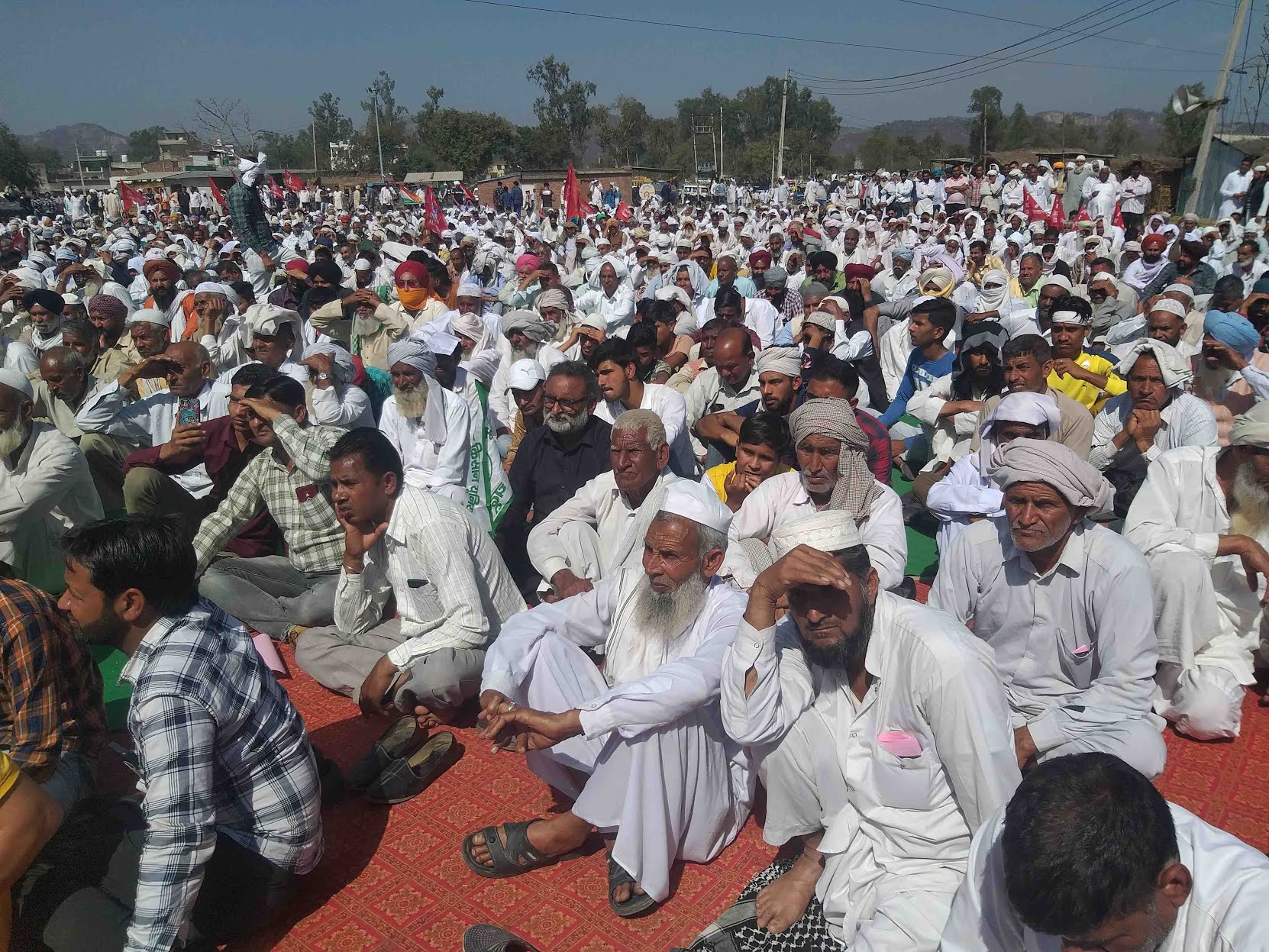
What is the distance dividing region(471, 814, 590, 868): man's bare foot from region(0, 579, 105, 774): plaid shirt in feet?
4.17

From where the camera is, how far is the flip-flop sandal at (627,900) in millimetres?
2670

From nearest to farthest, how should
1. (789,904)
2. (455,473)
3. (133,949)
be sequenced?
1. (133,949)
2. (789,904)
3. (455,473)

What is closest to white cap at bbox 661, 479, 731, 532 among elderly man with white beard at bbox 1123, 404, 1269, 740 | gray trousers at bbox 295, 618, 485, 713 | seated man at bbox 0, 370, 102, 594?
gray trousers at bbox 295, 618, 485, 713

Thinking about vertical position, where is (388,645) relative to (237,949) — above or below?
above

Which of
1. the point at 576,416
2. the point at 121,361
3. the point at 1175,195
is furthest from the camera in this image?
the point at 1175,195

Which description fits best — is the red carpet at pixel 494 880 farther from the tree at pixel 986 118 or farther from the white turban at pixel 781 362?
the tree at pixel 986 118

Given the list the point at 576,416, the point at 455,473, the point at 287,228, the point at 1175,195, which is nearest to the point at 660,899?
the point at 576,416

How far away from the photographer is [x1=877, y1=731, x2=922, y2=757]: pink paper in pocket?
2.34 meters

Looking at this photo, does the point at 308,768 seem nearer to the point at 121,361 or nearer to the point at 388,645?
the point at 388,645

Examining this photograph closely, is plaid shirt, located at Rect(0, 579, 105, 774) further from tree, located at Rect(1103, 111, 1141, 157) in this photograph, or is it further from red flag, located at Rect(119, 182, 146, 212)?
tree, located at Rect(1103, 111, 1141, 157)

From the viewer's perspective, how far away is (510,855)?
2836 millimetres

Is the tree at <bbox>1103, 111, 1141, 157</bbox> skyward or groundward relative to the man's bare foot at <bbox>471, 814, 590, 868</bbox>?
skyward

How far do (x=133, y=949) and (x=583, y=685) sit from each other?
1.43m

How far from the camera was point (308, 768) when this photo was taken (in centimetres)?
261
